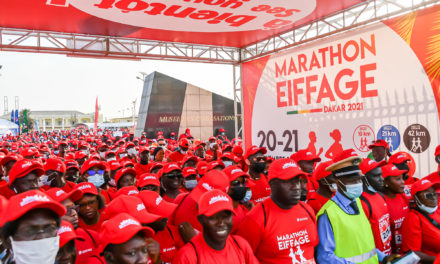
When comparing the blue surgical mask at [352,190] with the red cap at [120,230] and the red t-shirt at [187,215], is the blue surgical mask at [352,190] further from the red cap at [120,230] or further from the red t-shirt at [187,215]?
the red cap at [120,230]

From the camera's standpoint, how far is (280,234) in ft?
9.52

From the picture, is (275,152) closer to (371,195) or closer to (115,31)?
(115,31)

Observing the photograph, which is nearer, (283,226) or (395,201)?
(283,226)

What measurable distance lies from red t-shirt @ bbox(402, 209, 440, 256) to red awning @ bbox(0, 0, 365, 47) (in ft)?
17.8

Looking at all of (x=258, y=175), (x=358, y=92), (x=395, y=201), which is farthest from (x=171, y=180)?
(x=358, y=92)

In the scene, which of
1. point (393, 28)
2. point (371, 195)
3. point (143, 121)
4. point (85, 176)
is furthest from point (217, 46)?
point (143, 121)

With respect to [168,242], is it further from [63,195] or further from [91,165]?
[91,165]

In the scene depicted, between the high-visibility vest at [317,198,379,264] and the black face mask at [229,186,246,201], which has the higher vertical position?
the black face mask at [229,186,246,201]

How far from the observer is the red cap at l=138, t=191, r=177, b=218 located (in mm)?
3343

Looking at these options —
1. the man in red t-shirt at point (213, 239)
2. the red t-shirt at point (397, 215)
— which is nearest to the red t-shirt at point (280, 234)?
the man in red t-shirt at point (213, 239)

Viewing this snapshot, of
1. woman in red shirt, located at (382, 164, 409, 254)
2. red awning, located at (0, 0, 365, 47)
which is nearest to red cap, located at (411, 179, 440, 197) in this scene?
woman in red shirt, located at (382, 164, 409, 254)

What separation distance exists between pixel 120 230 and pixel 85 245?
115cm

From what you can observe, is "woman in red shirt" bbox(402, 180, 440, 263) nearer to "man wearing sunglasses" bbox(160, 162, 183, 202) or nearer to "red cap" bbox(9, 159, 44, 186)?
"man wearing sunglasses" bbox(160, 162, 183, 202)

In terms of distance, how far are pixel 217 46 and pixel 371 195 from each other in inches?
336
